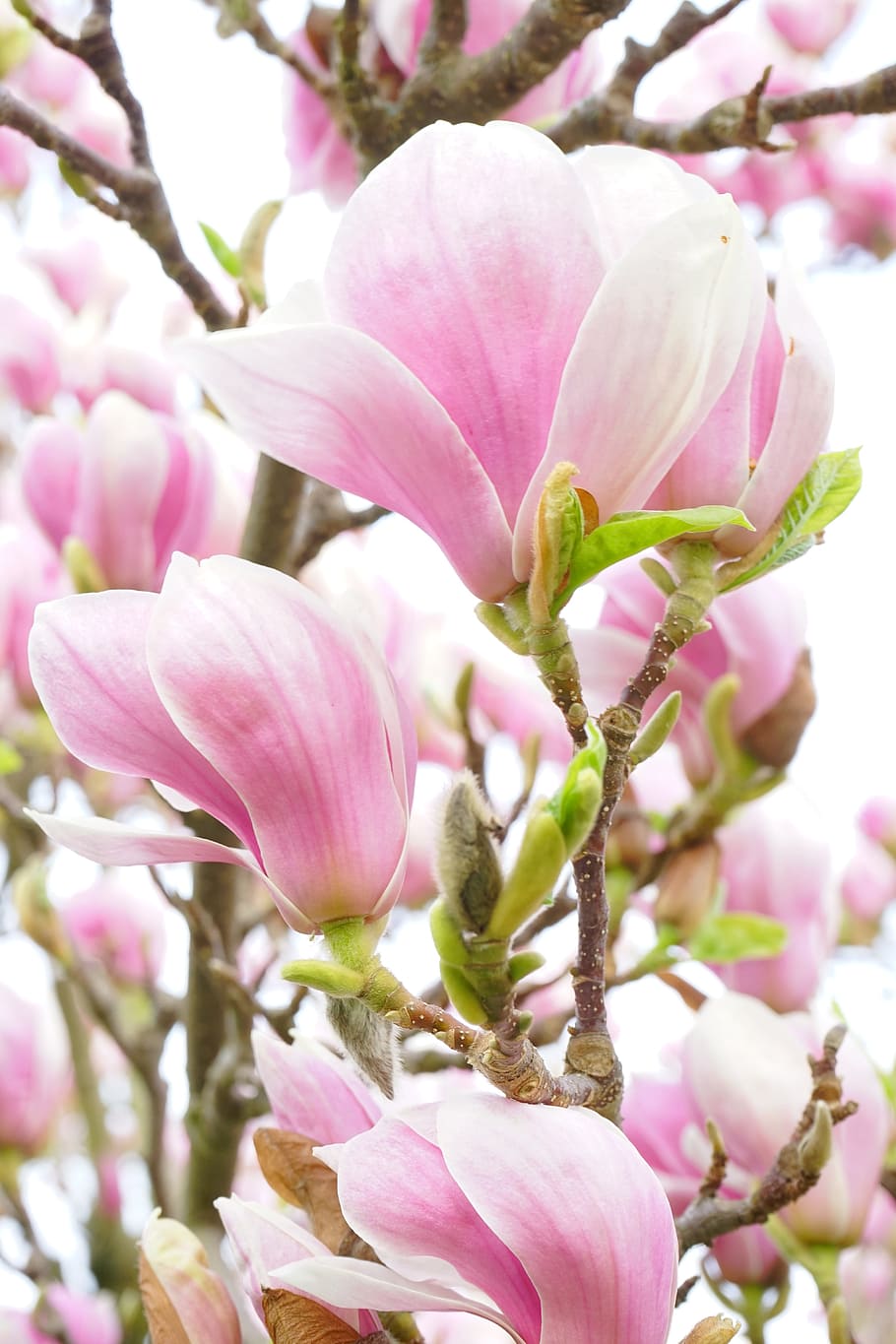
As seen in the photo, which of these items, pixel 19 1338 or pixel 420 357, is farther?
pixel 19 1338

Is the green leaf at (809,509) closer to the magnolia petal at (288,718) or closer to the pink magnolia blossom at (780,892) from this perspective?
the magnolia petal at (288,718)

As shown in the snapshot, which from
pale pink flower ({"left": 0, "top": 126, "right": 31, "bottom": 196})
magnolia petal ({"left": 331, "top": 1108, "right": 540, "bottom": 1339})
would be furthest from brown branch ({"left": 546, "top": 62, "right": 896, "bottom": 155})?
pale pink flower ({"left": 0, "top": 126, "right": 31, "bottom": 196})

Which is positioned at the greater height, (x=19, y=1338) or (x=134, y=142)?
(x=134, y=142)

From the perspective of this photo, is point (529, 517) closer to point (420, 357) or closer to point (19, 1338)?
point (420, 357)

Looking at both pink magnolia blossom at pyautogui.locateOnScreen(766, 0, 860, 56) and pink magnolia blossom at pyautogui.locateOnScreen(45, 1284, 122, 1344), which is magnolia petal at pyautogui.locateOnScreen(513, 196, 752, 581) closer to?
pink magnolia blossom at pyautogui.locateOnScreen(45, 1284, 122, 1344)

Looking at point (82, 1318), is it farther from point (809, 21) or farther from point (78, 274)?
point (809, 21)

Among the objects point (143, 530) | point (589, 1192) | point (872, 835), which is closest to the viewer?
point (589, 1192)

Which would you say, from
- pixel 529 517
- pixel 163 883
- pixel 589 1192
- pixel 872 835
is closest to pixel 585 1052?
pixel 589 1192
